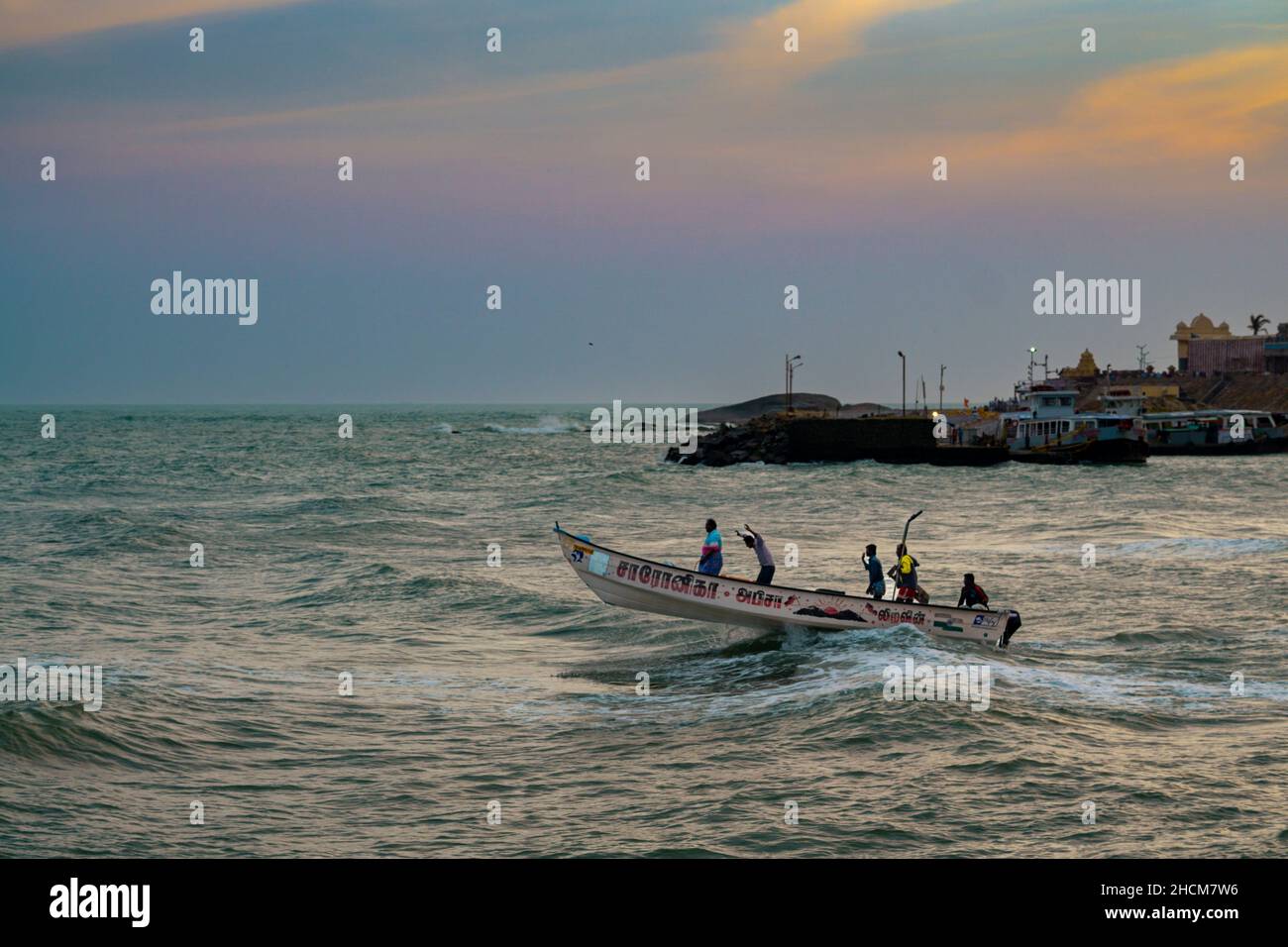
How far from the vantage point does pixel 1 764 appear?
1512 centimetres

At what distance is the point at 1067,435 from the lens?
295 feet

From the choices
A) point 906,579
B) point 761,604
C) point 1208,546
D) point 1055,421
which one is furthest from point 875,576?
point 1055,421

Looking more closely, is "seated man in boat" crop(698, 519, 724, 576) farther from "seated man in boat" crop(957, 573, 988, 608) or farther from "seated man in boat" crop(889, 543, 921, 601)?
"seated man in boat" crop(957, 573, 988, 608)

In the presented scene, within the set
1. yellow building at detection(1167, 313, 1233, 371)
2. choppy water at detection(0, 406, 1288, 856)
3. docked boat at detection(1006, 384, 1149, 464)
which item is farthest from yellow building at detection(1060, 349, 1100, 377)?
choppy water at detection(0, 406, 1288, 856)

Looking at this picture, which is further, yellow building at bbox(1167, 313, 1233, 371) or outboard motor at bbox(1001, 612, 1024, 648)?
yellow building at bbox(1167, 313, 1233, 371)

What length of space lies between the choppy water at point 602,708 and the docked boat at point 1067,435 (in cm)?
4184

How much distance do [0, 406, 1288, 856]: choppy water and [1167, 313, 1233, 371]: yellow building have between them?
478 ft

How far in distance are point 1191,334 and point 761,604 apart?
6894 inches

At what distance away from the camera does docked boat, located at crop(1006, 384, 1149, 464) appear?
85125 millimetres

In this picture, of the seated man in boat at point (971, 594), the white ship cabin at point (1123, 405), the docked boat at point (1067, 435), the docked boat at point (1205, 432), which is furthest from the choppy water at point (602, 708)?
the white ship cabin at point (1123, 405)

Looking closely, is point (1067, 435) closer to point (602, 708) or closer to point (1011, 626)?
point (1011, 626)

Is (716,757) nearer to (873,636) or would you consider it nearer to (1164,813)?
(1164,813)

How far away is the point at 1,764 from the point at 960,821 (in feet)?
37.0
